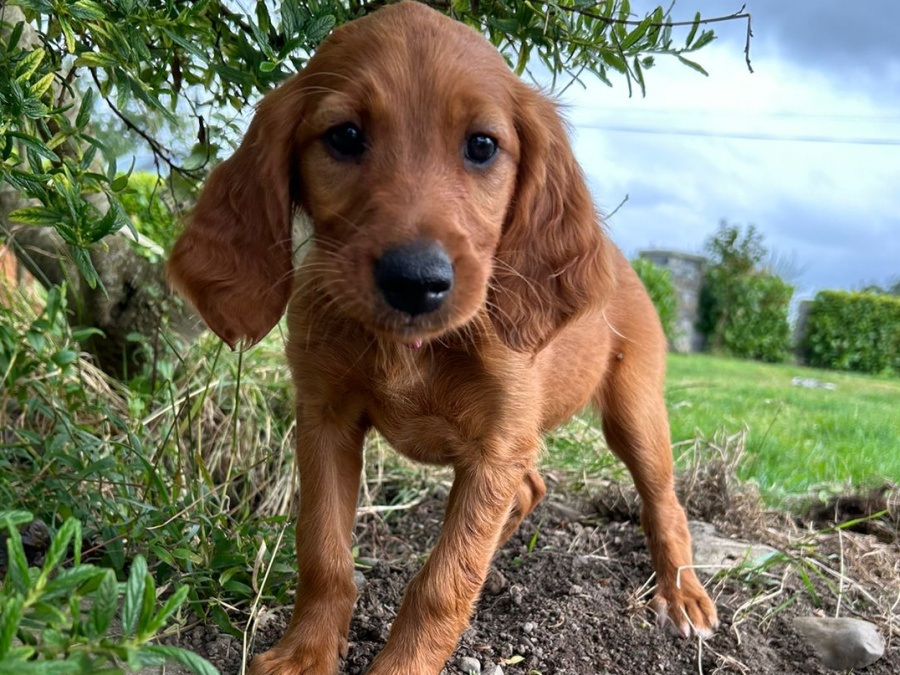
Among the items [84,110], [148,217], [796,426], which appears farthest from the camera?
[796,426]

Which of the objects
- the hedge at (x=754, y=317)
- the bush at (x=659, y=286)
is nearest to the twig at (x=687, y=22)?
the bush at (x=659, y=286)

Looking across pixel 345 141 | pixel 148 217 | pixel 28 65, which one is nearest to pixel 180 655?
pixel 345 141

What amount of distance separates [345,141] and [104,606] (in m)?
1.07

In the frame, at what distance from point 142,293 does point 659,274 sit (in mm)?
12998

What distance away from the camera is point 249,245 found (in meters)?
1.83

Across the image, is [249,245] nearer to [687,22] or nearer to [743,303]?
[687,22]

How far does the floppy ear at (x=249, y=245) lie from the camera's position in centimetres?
181

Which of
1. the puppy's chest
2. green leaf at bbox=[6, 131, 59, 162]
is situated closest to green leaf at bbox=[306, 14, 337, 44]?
green leaf at bbox=[6, 131, 59, 162]

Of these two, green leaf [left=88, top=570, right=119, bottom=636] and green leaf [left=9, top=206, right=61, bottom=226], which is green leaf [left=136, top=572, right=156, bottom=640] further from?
green leaf [left=9, top=206, right=61, bottom=226]

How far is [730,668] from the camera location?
82.5 inches

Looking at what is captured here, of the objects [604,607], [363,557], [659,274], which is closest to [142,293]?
[363,557]

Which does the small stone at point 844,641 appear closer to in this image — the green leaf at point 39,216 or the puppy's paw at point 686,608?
the puppy's paw at point 686,608

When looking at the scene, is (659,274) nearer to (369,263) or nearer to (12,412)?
(12,412)

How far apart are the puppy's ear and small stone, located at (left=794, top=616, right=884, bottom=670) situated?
3.80ft
